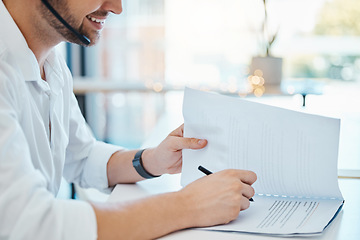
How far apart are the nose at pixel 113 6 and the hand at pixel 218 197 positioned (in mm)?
507

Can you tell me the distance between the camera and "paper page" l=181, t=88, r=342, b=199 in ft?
2.88

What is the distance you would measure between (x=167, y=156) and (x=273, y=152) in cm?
26

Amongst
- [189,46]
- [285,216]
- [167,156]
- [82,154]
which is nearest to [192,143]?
[167,156]

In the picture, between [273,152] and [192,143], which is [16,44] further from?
[273,152]

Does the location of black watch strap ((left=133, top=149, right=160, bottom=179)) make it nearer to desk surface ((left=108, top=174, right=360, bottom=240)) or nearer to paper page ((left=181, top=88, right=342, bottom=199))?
desk surface ((left=108, top=174, right=360, bottom=240))

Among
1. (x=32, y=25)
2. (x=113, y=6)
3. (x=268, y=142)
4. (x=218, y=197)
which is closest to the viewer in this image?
(x=218, y=197)

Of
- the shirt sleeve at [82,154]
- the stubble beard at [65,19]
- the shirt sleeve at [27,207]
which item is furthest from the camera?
the shirt sleeve at [82,154]

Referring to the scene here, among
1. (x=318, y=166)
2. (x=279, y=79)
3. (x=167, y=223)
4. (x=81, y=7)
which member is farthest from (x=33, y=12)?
(x=279, y=79)

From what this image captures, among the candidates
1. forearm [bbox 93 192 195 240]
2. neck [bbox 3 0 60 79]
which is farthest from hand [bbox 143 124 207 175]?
neck [bbox 3 0 60 79]

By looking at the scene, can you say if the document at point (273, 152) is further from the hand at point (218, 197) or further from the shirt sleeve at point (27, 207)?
the shirt sleeve at point (27, 207)

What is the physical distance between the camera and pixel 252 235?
764mm

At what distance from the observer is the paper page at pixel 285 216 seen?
78 cm

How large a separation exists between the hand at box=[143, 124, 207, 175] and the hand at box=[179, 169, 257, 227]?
0.18 meters

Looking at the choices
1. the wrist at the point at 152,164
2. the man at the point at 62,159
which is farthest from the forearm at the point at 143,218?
the wrist at the point at 152,164
